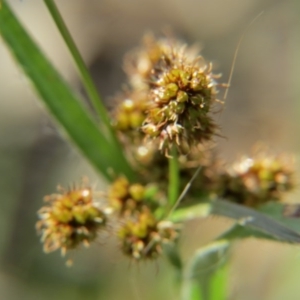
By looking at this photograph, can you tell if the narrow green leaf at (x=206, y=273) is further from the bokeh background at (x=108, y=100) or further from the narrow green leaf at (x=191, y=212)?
the bokeh background at (x=108, y=100)

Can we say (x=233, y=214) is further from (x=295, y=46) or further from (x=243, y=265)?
(x=295, y=46)

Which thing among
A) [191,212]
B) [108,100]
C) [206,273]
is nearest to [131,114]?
[191,212]

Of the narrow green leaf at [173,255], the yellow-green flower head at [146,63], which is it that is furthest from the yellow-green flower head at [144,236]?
the yellow-green flower head at [146,63]

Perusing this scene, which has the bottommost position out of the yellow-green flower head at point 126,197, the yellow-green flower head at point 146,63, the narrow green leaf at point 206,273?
the narrow green leaf at point 206,273

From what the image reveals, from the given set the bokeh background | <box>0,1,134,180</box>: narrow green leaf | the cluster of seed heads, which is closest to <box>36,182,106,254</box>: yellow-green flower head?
the cluster of seed heads

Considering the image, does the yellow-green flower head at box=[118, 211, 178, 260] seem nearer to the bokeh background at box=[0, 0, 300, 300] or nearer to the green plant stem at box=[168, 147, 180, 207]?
the green plant stem at box=[168, 147, 180, 207]

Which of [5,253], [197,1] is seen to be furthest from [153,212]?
[197,1]
